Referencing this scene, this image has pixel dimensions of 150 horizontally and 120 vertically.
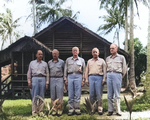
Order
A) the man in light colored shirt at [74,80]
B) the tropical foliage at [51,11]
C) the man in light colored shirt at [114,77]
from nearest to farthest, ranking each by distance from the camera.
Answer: the man in light colored shirt at [114,77], the man in light colored shirt at [74,80], the tropical foliage at [51,11]

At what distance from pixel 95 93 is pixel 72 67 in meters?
0.91

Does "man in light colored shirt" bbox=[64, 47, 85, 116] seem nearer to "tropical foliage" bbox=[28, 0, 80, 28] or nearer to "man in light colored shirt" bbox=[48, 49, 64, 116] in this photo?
"man in light colored shirt" bbox=[48, 49, 64, 116]

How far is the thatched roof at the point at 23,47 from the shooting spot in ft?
37.9

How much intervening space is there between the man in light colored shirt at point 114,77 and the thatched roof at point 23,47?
6274 millimetres

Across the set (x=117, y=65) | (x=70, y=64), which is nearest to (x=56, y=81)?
(x=70, y=64)

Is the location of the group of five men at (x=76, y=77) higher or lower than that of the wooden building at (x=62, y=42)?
lower

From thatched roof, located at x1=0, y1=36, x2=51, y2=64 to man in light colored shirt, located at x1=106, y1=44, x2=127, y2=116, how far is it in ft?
20.6

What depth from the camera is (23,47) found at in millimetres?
11758

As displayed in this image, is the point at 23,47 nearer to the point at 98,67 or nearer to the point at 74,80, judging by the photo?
the point at 74,80

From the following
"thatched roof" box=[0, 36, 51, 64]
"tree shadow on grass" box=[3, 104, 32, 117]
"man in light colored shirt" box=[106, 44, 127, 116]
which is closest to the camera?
"man in light colored shirt" box=[106, 44, 127, 116]

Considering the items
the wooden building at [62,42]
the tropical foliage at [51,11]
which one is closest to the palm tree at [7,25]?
the tropical foliage at [51,11]

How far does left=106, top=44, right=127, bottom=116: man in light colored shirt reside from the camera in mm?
5637

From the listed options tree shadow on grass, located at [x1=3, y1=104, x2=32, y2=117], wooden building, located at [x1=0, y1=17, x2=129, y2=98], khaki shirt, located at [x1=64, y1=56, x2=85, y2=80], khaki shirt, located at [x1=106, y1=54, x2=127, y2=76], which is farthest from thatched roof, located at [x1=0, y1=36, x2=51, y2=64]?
khaki shirt, located at [x1=106, y1=54, x2=127, y2=76]

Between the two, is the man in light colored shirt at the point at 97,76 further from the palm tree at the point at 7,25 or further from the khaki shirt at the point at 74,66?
the palm tree at the point at 7,25
